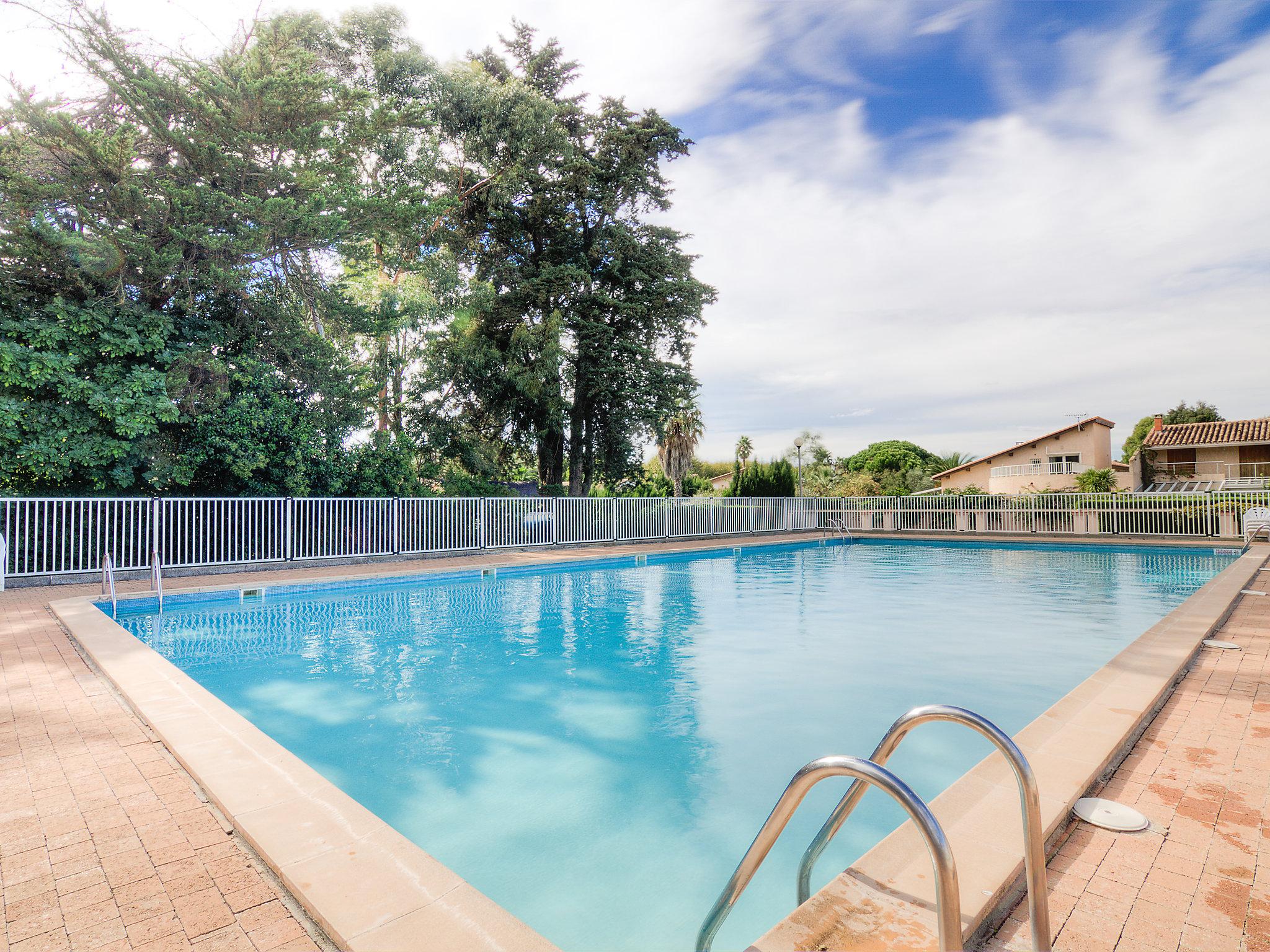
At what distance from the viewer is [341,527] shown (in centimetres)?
1260

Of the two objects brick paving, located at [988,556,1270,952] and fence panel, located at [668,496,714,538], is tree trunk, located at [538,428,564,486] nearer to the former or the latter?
fence panel, located at [668,496,714,538]

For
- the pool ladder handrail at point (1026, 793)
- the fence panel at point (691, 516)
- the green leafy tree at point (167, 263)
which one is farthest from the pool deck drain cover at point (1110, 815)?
the fence panel at point (691, 516)

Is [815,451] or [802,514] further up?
[815,451]

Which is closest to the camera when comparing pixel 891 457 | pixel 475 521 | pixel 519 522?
pixel 475 521

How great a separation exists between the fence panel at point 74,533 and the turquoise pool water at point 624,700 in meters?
2.80

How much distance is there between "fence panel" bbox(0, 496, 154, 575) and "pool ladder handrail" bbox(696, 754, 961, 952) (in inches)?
440

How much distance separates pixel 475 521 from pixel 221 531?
5016 millimetres

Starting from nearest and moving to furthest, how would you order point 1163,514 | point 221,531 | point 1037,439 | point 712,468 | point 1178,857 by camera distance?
point 1178,857 < point 221,531 < point 1163,514 < point 1037,439 < point 712,468

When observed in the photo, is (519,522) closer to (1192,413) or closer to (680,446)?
(680,446)

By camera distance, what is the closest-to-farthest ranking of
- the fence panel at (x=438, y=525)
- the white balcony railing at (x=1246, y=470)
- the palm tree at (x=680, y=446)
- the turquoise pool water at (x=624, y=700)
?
the turquoise pool water at (x=624, y=700) → the fence panel at (x=438, y=525) → the white balcony railing at (x=1246, y=470) → the palm tree at (x=680, y=446)

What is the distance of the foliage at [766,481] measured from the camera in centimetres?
2361

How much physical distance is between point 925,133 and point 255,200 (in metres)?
11.6

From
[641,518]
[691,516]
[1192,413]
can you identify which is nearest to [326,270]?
[641,518]

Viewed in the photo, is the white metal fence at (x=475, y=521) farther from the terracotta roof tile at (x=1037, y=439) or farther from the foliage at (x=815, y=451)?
the foliage at (x=815, y=451)
